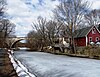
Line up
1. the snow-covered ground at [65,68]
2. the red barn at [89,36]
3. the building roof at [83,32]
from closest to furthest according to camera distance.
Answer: the snow-covered ground at [65,68] < the red barn at [89,36] < the building roof at [83,32]

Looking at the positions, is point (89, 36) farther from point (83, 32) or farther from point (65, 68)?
point (65, 68)

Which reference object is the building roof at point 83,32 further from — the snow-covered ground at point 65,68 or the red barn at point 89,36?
the snow-covered ground at point 65,68

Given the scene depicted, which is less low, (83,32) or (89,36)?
(83,32)

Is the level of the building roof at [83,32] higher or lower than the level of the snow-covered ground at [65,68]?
higher

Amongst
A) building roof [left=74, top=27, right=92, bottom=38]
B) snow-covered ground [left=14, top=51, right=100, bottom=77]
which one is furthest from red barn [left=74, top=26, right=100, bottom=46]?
snow-covered ground [left=14, top=51, right=100, bottom=77]

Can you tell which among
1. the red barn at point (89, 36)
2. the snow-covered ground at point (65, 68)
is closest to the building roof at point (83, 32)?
the red barn at point (89, 36)

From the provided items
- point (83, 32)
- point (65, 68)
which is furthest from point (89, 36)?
point (65, 68)

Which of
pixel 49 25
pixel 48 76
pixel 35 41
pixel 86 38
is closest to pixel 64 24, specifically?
pixel 86 38

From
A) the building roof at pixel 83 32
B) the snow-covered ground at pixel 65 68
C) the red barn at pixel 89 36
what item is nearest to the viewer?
the snow-covered ground at pixel 65 68

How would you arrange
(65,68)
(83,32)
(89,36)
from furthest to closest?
(83,32), (89,36), (65,68)

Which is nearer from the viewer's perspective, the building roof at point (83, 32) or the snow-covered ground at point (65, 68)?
the snow-covered ground at point (65, 68)

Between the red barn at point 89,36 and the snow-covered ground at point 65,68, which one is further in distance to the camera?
the red barn at point 89,36

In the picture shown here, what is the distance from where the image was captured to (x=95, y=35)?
65.1 m

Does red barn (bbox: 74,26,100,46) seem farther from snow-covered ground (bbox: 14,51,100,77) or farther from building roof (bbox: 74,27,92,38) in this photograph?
snow-covered ground (bbox: 14,51,100,77)
